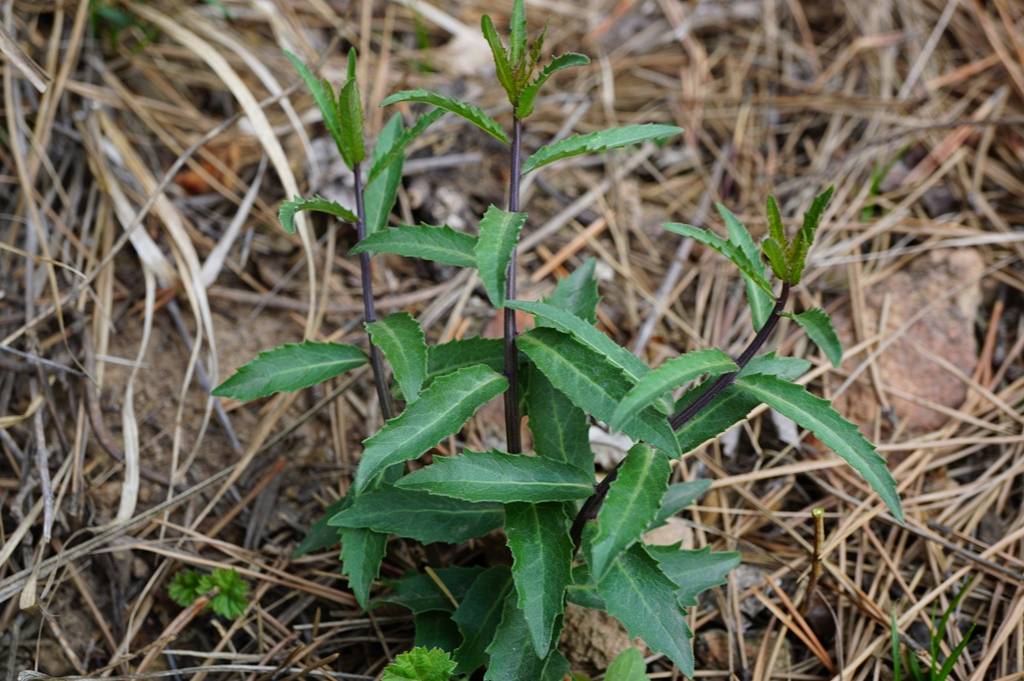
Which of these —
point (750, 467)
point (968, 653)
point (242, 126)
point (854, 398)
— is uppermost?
point (242, 126)

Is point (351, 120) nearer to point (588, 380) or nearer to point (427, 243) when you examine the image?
point (427, 243)

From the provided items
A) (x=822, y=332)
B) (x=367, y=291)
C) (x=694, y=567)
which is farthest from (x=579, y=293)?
(x=694, y=567)

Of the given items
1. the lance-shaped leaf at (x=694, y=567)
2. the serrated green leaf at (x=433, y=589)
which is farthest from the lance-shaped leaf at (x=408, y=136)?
the lance-shaped leaf at (x=694, y=567)

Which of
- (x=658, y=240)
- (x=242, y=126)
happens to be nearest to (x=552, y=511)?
(x=658, y=240)

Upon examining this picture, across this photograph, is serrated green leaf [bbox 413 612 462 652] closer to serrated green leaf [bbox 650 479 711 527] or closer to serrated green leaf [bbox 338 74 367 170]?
serrated green leaf [bbox 650 479 711 527]

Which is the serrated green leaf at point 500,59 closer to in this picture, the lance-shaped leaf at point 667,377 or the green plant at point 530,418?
the green plant at point 530,418

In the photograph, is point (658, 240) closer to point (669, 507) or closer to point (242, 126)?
point (669, 507)
